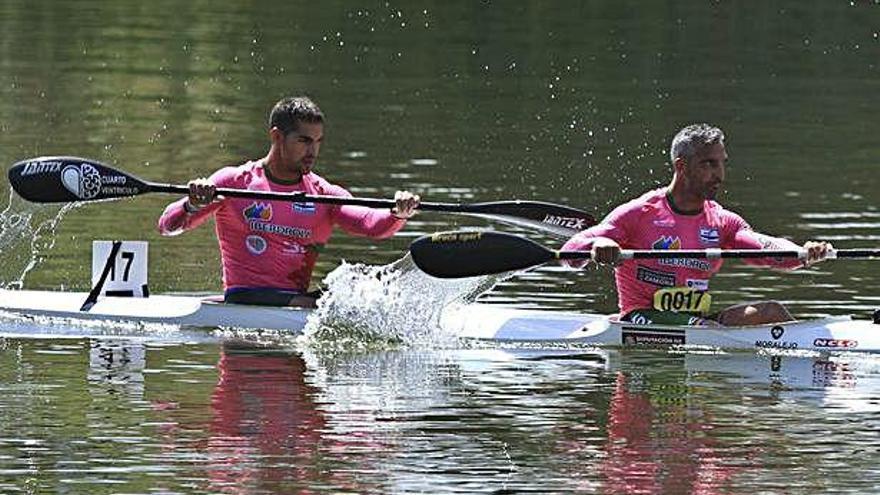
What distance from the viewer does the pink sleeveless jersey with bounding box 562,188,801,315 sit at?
20.0 m

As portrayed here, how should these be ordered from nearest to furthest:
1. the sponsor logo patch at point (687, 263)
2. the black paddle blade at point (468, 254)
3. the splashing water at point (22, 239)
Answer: the sponsor logo patch at point (687, 263)
the black paddle blade at point (468, 254)
the splashing water at point (22, 239)

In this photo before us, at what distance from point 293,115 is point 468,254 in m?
1.87

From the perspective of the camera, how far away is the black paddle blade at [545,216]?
22.1 meters

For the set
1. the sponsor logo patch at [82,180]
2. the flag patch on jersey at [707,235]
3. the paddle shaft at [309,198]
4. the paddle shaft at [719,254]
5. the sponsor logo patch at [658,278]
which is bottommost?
the sponsor logo patch at [658,278]

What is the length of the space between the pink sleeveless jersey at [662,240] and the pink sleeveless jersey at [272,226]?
2.07 metres

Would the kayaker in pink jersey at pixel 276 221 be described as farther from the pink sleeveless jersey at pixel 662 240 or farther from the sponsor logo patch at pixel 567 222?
the pink sleeveless jersey at pixel 662 240

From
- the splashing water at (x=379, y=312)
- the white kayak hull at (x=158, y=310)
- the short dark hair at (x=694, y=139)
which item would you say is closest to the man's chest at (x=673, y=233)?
the short dark hair at (x=694, y=139)

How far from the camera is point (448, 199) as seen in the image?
1175 inches

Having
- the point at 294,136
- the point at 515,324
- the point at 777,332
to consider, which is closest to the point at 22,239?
the point at 294,136

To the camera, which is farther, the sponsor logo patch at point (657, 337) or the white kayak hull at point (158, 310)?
the white kayak hull at point (158, 310)

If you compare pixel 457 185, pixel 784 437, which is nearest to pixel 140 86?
pixel 457 185

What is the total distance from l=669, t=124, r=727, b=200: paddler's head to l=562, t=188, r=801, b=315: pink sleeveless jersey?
230 mm

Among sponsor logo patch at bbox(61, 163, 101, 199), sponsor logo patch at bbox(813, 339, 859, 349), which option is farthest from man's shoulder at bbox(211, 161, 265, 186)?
sponsor logo patch at bbox(813, 339, 859, 349)

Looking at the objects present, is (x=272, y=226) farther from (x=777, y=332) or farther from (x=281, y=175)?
(x=777, y=332)
